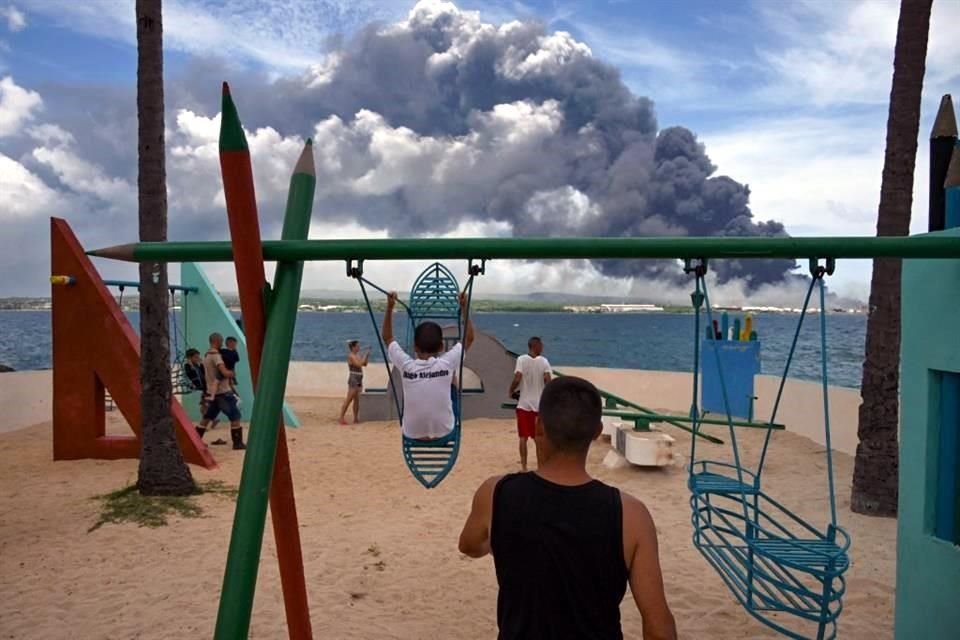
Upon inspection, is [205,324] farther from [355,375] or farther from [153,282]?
[153,282]

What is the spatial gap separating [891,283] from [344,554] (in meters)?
5.98

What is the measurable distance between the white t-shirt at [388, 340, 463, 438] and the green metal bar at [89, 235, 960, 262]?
2042mm

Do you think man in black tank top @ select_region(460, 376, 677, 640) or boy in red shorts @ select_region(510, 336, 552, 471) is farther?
boy in red shorts @ select_region(510, 336, 552, 471)

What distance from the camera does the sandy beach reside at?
526cm

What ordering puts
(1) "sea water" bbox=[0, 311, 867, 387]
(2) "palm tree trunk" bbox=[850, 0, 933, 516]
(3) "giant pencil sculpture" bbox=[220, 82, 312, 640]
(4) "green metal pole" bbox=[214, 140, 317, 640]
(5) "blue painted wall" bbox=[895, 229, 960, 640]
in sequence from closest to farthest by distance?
(4) "green metal pole" bbox=[214, 140, 317, 640] → (3) "giant pencil sculpture" bbox=[220, 82, 312, 640] → (5) "blue painted wall" bbox=[895, 229, 960, 640] → (2) "palm tree trunk" bbox=[850, 0, 933, 516] → (1) "sea water" bbox=[0, 311, 867, 387]

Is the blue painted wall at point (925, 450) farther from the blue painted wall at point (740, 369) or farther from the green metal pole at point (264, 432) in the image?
the blue painted wall at point (740, 369)

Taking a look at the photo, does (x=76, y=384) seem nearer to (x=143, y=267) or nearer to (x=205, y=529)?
(x=143, y=267)

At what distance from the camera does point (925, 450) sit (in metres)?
4.13

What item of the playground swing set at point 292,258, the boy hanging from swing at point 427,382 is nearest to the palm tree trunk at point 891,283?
the playground swing set at point 292,258

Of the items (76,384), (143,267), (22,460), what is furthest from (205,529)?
(22,460)

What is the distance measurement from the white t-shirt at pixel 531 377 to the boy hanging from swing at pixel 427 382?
3.82 metres

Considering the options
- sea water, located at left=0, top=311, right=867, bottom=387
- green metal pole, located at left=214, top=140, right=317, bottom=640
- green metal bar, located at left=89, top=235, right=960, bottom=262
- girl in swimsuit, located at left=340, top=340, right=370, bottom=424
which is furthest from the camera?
sea water, located at left=0, top=311, right=867, bottom=387

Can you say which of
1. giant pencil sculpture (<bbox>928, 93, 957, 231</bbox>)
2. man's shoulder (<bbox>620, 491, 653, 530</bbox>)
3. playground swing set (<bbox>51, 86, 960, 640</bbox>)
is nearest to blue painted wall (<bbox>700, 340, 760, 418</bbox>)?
giant pencil sculpture (<bbox>928, 93, 957, 231</bbox>)

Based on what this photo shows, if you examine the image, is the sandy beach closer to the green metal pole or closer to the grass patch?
the grass patch
